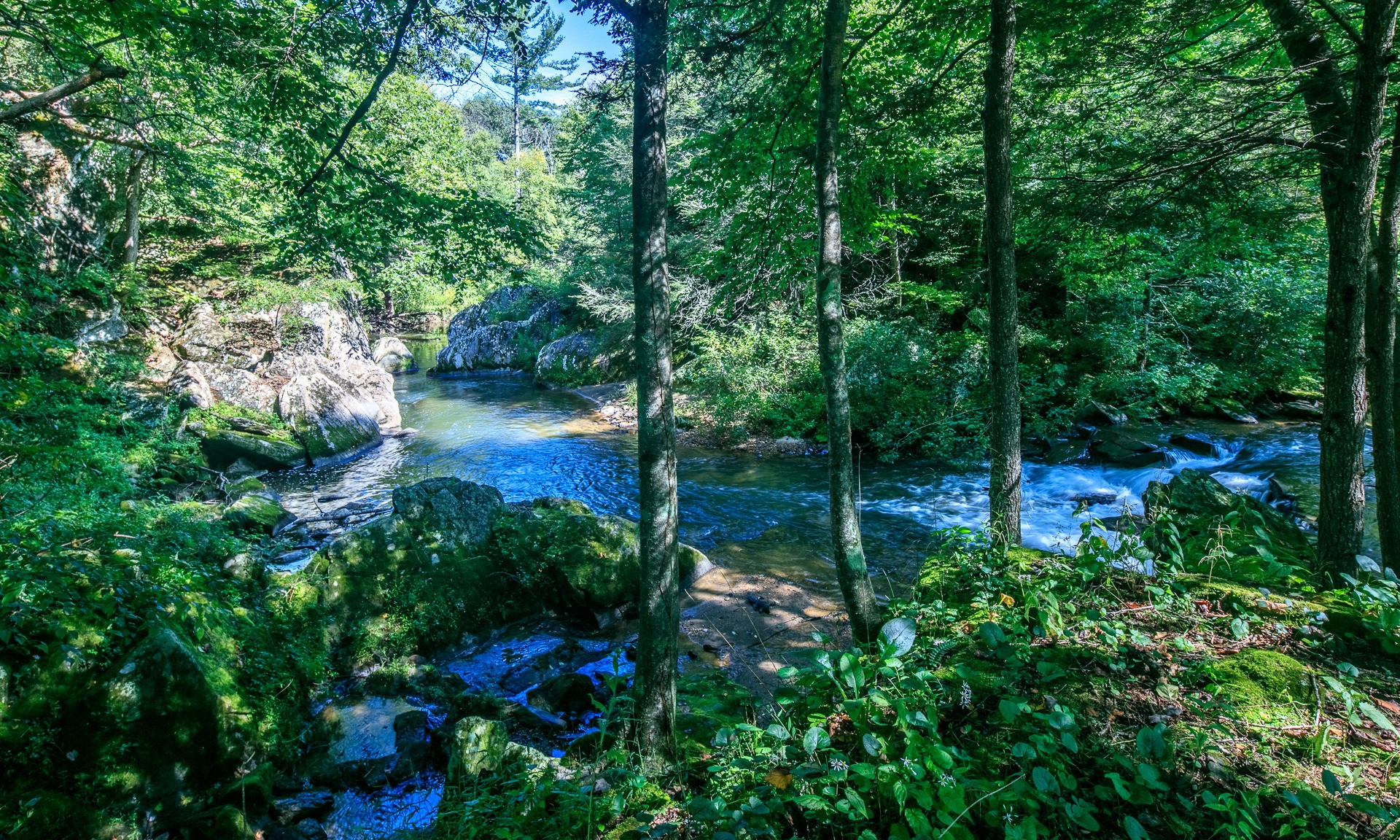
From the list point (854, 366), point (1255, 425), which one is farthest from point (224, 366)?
point (1255, 425)

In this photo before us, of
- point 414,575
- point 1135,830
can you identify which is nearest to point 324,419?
point 414,575

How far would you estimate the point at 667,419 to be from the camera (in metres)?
3.98

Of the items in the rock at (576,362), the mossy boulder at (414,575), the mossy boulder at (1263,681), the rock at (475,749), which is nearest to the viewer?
the mossy boulder at (1263,681)

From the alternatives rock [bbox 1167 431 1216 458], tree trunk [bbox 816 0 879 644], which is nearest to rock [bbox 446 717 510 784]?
tree trunk [bbox 816 0 879 644]

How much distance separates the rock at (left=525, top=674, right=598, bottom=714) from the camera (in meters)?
5.79

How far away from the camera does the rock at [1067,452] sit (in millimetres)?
12586

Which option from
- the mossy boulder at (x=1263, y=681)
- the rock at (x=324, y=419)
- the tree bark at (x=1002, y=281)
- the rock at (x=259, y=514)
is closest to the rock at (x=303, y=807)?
the rock at (x=259, y=514)

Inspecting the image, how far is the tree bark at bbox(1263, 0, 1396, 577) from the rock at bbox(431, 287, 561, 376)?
2933 centimetres

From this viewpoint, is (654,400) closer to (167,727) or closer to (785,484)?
(167,727)

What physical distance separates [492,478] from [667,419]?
10920 millimetres

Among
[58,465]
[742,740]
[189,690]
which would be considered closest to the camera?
[742,740]

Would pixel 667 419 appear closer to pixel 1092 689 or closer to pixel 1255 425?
pixel 1092 689

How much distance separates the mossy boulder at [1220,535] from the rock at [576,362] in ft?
66.7

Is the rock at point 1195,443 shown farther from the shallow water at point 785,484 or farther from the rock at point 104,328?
the rock at point 104,328
